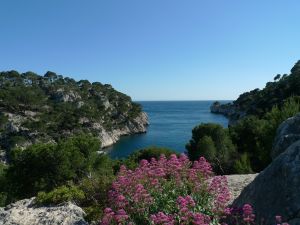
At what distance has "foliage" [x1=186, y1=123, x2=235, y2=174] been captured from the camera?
114 feet

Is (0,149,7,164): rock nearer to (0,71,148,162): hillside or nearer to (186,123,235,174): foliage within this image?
(0,71,148,162): hillside

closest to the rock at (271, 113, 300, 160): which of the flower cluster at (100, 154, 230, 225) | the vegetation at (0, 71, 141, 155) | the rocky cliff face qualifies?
the rocky cliff face

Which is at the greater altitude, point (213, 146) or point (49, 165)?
point (49, 165)

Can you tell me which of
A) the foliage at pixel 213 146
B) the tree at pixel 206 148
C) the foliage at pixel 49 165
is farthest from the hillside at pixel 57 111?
the foliage at pixel 49 165

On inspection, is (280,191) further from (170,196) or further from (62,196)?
(62,196)

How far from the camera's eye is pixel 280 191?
23.9 feet

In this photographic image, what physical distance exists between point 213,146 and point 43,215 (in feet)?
94.8

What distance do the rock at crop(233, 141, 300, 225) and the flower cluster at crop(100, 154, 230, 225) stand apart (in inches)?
25.5

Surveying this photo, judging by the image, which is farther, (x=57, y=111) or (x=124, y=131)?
(x=124, y=131)

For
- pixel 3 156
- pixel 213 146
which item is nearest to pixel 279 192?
pixel 213 146

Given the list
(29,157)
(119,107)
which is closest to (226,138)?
(29,157)

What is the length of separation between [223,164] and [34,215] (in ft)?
77.5

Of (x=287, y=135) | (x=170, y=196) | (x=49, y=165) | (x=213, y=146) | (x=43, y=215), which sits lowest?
(x=213, y=146)

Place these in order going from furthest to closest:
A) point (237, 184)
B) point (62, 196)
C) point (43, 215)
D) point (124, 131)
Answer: point (124, 131)
point (237, 184)
point (62, 196)
point (43, 215)
